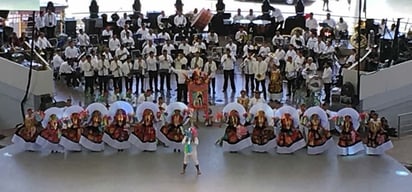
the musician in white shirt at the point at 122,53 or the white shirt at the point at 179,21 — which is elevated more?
the white shirt at the point at 179,21

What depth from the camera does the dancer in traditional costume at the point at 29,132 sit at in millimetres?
18688

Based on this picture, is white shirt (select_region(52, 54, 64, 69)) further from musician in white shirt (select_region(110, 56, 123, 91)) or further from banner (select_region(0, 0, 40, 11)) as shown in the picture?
banner (select_region(0, 0, 40, 11))

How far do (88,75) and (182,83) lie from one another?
3.04 m

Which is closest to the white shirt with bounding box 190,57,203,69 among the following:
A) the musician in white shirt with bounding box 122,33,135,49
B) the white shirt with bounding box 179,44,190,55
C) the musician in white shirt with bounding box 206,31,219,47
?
the white shirt with bounding box 179,44,190,55

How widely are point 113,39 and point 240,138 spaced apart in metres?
7.46

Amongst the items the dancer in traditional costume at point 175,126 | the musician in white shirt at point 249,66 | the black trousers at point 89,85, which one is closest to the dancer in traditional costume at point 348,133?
the dancer in traditional costume at point 175,126

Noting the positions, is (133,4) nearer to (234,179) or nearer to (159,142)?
(159,142)

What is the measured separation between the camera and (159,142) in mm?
19141

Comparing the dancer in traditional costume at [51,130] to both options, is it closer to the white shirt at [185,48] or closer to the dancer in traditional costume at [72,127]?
the dancer in traditional costume at [72,127]

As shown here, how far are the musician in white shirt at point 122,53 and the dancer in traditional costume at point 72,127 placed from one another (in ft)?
13.9

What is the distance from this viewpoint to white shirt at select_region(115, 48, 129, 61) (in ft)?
74.6

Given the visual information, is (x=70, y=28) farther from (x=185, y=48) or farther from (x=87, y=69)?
(x=185, y=48)

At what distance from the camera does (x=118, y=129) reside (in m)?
18.6

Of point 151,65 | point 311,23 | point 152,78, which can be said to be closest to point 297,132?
point 151,65
